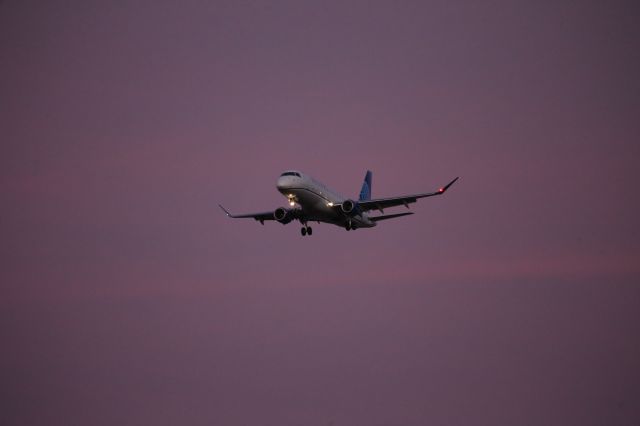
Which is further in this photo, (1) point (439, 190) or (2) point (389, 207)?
(2) point (389, 207)

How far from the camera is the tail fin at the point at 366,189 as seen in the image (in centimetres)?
8834

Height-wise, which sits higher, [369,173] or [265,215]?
[369,173]

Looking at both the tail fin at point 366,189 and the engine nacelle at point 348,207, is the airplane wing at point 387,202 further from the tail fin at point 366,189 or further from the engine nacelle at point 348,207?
the tail fin at point 366,189

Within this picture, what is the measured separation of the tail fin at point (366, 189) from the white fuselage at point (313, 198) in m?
18.9

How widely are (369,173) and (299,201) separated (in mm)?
32957

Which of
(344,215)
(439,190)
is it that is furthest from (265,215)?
(439,190)

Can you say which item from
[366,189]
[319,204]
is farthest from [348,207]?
[366,189]

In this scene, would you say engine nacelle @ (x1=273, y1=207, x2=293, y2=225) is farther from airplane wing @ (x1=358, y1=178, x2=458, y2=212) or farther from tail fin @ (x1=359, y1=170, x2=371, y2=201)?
tail fin @ (x1=359, y1=170, x2=371, y2=201)

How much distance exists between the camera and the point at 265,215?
70625mm

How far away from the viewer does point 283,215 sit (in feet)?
219

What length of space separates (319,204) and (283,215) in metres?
5.19

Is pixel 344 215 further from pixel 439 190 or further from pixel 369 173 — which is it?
pixel 369 173

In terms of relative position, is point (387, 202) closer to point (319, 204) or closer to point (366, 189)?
point (319, 204)

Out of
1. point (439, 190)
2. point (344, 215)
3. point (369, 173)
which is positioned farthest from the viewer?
point (369, 173)
